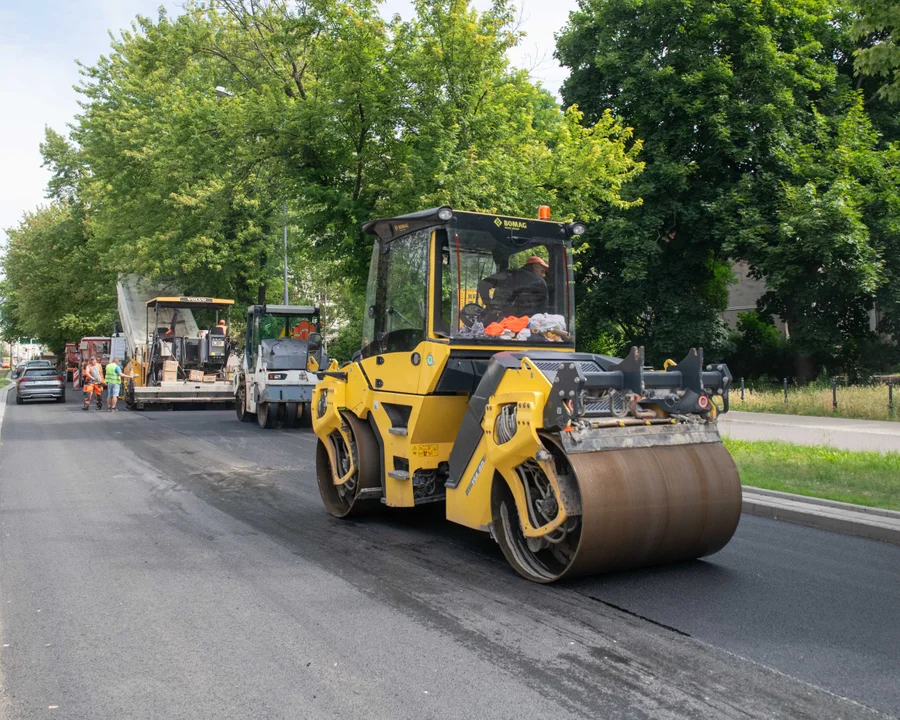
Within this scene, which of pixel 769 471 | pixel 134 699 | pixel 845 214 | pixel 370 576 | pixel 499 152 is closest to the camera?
pixel 134 699

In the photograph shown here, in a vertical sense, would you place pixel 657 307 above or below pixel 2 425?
above

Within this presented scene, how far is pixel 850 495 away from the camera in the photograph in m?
9.30

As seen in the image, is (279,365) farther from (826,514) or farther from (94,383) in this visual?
(826,514)

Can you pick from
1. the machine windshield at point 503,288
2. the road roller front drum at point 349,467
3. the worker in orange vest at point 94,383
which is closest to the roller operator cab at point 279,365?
the worker in orange vest at point 94,383

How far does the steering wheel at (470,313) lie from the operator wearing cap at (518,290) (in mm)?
85

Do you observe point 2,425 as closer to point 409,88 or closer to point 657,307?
point 409,88

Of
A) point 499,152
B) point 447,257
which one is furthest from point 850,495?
point 499,152

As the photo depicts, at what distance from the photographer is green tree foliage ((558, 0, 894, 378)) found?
22734 millimetres

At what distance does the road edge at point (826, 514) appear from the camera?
802 centimetres

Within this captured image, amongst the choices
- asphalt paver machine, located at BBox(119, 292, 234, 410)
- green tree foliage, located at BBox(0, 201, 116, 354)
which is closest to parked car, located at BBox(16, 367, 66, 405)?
asphalt paver machine, located at BBox(119, 292, 234, 410)

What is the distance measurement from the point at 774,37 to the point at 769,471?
1766cm

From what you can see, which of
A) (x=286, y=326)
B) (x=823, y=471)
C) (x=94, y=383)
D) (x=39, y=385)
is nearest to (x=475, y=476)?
(x=823, y=471)

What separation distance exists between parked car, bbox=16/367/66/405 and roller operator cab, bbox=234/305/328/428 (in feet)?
43.3

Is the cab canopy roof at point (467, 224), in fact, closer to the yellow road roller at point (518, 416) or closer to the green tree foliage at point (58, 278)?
the yellow road roller at point (518, 416)
